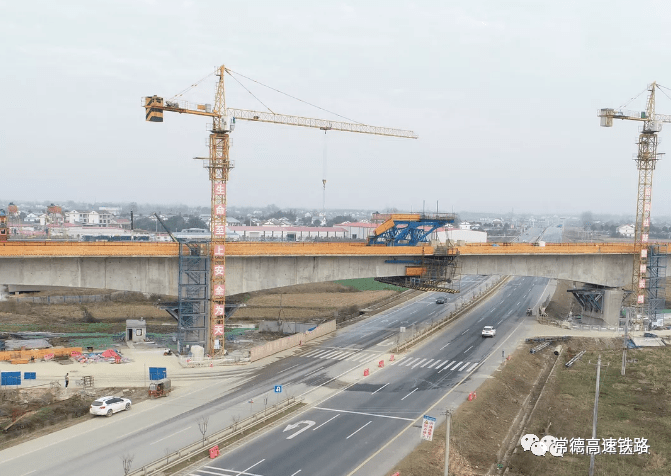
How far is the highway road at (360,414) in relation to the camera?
114 ft

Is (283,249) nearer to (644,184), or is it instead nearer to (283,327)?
(283,327)

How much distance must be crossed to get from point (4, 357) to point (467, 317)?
6129cm

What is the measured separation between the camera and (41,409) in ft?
145

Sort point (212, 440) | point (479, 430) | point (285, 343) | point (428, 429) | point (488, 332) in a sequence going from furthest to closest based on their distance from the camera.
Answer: point (488, 332), point (285, 343), point (479, 430), point (212, 440), point (428, 429)

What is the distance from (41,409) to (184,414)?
1078 cm

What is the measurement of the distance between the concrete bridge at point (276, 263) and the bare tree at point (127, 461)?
27655 mm

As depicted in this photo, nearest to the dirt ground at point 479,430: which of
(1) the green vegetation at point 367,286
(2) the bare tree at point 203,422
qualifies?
(2) the bare tree at point 203,422

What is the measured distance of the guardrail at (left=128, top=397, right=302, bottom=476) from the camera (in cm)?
3373

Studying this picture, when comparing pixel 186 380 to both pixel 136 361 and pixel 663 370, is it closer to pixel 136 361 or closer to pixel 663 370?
pixel 136 361

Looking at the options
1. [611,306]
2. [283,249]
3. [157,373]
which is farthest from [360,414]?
[611,306]

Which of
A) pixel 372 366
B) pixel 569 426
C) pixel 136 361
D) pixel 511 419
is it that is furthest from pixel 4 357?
pixel 569 426

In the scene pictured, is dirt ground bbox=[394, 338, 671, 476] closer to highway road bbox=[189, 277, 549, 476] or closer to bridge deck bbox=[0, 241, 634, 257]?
highway road bbox=[189, 277, 549, 476]

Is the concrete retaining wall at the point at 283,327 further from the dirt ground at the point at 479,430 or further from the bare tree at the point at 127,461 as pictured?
the bare tree at the point at 127,461

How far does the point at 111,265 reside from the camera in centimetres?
6106
